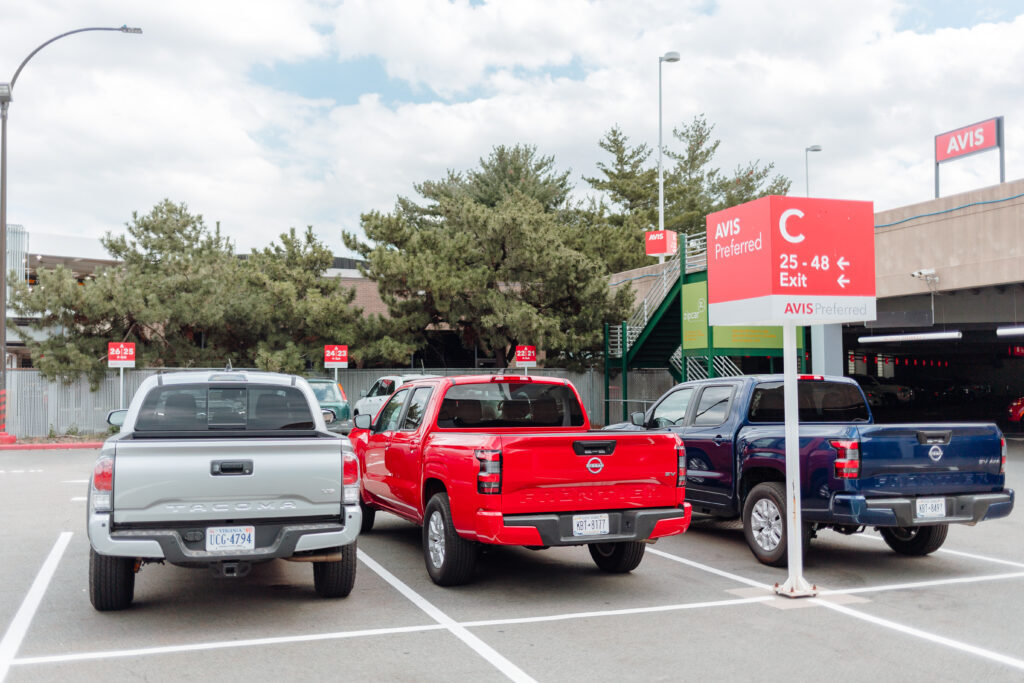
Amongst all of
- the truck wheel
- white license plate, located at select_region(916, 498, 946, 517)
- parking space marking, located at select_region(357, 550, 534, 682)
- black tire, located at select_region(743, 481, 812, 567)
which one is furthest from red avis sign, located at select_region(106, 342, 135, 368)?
white license plate, located at select_region(916, 498, 946, 517)

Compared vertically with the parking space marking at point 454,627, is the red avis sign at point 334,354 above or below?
above

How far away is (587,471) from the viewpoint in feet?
23.1

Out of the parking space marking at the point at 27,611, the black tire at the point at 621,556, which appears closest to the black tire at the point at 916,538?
the black tire at the point at 621,556

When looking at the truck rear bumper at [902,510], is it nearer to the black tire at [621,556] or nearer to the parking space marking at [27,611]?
the black tire at [621,556]

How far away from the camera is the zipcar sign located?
24.0ft

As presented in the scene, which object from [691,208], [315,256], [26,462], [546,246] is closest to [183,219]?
[315,256]

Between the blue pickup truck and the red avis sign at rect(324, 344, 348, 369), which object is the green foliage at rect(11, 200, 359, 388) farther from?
the blue pickup truck

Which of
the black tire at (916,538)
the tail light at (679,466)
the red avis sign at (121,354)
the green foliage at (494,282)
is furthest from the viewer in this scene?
the green foliage at (494,282)

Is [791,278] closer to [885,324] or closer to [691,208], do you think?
[885,324]

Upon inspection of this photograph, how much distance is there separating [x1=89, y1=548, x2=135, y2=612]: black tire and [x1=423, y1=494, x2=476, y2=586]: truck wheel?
7.80 feet

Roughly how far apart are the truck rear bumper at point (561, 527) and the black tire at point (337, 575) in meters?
1.00

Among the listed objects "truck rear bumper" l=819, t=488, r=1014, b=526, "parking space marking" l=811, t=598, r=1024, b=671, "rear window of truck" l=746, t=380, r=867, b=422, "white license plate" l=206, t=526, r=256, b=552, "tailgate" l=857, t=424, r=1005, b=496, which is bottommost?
"parking space marking" l=811, t=598, r=1024, b=671

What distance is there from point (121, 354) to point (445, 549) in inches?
766

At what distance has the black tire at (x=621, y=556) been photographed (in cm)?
802
